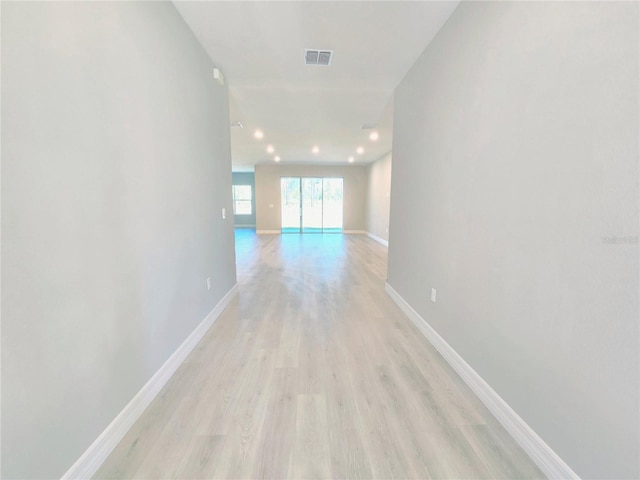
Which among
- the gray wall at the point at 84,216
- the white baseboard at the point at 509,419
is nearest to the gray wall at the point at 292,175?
the gray wall at the point at 84,216

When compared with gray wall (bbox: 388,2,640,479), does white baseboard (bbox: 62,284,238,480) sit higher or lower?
lower

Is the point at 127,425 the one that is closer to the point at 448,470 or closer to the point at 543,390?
the point at 448,470

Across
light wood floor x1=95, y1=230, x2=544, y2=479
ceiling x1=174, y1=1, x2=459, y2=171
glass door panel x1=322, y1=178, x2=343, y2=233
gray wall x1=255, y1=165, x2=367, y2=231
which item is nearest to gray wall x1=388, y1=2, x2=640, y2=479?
light wood floor x1=95, y1=230, x2=544, y2=479

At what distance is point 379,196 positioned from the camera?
8.46 metres

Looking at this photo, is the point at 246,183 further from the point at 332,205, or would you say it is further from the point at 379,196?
the point at 379,196

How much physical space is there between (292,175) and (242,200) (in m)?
4.17

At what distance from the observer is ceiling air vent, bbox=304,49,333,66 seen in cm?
243

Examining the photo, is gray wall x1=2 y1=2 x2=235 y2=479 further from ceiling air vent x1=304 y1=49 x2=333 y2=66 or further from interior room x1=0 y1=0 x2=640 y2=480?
ceiling air vent x1=304 y1=49 x2=333 y2=66

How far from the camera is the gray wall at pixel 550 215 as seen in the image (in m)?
0.91

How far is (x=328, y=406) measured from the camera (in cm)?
157

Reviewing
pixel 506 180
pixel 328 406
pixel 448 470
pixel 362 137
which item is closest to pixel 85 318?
pixel 328 406

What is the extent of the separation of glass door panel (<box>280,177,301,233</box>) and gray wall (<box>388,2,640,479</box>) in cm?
828

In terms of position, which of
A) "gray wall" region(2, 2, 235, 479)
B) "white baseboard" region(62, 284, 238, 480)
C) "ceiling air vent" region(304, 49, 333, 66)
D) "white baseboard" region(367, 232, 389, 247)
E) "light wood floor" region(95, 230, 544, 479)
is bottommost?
"light wood floor" region(95, 230, 544, 479)

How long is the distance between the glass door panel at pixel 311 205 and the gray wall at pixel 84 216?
26.8ft
